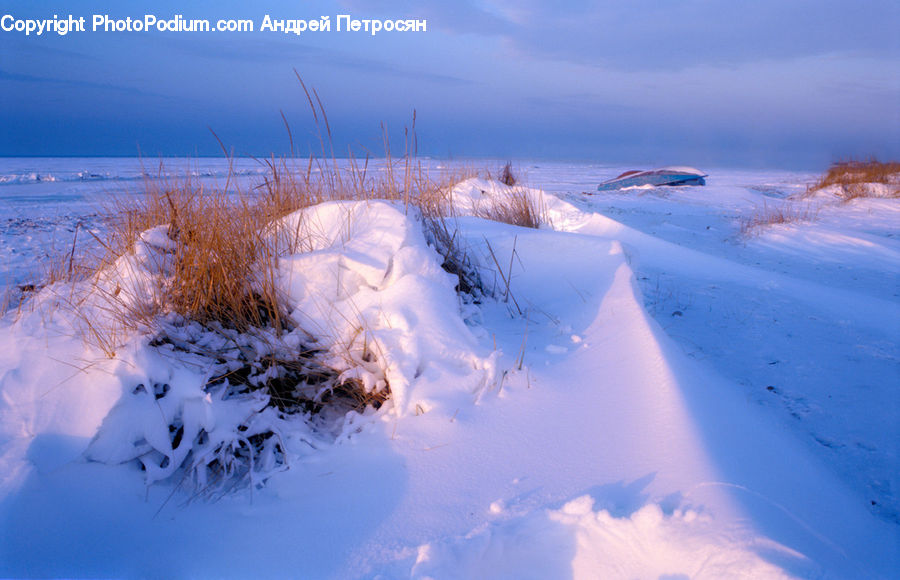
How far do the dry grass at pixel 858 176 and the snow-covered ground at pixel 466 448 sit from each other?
9841mm

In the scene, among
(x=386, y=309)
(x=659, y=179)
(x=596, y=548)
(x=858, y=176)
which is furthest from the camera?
(x=659, y=179)

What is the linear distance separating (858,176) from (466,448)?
13.6 meters

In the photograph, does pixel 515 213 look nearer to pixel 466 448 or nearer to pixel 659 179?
pixel 466 448

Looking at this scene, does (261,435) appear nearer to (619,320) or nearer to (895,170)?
(619,320)

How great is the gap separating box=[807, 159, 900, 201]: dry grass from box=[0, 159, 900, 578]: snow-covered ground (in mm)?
9841

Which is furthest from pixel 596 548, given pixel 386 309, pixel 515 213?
pixel 515 213

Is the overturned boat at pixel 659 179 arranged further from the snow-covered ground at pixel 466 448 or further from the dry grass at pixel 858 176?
the snow-covered ground at pixel 466 448

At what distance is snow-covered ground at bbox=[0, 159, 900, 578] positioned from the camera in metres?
1.03

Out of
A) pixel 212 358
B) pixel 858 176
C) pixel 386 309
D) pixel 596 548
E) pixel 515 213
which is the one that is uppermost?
pixel 858 176

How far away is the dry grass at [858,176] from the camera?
9455mm

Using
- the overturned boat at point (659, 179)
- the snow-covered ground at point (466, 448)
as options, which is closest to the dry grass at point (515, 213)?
the snow-covered ground at point (466, 448)

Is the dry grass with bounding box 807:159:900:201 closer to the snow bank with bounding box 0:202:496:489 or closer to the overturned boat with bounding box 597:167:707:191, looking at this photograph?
the overturned boat with bounding box 597:167:707:191

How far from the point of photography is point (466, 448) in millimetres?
1354

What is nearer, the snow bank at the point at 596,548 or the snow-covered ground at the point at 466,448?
the snow bank at the point at 596,548
